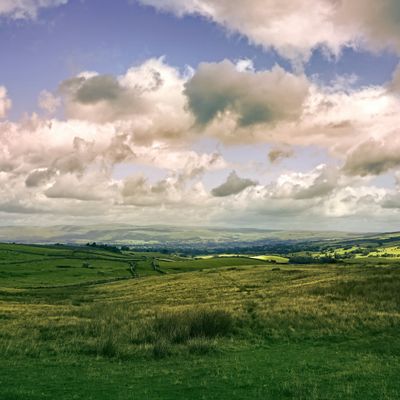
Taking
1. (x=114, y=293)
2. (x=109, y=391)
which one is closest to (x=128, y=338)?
(x=109, y=391)

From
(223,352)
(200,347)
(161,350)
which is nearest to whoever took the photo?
(161,350)

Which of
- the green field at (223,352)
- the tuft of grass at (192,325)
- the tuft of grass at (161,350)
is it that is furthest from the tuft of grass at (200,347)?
the tuft of grass at (192,325)

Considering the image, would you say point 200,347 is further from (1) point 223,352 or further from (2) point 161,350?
(2) point 161,350

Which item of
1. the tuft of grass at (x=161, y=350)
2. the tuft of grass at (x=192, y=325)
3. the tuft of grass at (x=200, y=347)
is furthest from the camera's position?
the tuft of grass at (x=192, y=325)

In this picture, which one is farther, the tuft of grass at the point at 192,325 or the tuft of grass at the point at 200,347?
the tuft of grass at the point at 192,325

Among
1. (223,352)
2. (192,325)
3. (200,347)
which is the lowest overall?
(223,352)

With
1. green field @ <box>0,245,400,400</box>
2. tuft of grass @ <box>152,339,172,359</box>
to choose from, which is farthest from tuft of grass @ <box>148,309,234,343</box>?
tuft of grass @ <box>152,339,172,359</box>

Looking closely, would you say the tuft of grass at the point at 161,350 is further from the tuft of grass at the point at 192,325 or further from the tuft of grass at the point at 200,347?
the tuft of grass at the point at 192,325

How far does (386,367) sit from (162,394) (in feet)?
40.1

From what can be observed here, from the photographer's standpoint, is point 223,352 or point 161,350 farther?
point 223,352

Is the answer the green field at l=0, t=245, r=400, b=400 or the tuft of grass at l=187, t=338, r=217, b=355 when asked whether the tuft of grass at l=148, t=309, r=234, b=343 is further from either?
the tuft of grass at l=187, t=338, r=217, b=355

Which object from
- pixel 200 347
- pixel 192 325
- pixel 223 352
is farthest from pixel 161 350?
pixel 192 325

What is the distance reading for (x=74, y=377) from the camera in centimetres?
2112

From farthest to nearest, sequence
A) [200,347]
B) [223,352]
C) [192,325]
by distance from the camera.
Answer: [192,325], [200,347], [223,352]
